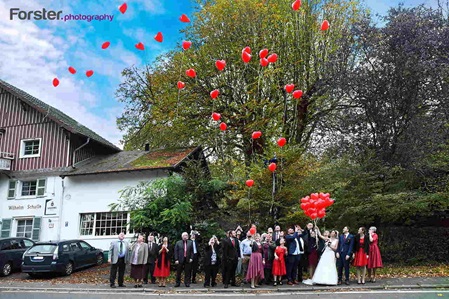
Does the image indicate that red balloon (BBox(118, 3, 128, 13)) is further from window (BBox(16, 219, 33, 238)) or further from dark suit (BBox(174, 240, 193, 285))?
window (BBox(16, 219, 33, 238))

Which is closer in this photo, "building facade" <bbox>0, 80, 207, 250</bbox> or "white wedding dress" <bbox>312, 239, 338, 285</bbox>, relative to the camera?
"white wedding dress" <bbox>312, 239, 338, 285</bbox>

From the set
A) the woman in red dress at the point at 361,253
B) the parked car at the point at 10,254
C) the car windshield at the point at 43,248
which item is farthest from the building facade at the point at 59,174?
the woman in red dress at the point at 361,253

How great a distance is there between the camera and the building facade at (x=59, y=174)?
24.3m

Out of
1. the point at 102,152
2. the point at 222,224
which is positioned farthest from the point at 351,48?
the point at 102,152

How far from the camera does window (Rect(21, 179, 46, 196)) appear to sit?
26.1m

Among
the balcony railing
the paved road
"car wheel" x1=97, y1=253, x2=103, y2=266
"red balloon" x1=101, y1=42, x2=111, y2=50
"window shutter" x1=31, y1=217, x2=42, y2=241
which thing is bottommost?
the paved road

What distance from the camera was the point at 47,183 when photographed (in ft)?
85.5

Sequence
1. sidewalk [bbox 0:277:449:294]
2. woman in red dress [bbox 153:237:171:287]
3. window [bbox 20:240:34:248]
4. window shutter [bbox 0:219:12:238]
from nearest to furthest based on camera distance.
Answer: sidewalk [bbox 0:277:449:294], woman in red dress [bbox 153:237:171:287], window [bbox 20:240:34:248], window shutter [bbox 0:219:12:238]

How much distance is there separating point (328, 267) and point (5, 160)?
70.8 feet

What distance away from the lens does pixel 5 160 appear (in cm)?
2698

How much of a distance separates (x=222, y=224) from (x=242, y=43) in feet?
36.4

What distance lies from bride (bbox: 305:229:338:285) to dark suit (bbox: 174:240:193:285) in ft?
14.3

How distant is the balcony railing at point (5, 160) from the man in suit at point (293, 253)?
1965 centimetres

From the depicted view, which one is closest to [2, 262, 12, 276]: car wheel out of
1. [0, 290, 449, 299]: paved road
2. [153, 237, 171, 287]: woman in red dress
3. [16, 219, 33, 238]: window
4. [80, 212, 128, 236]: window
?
[80, 212, 128, 236]: window
